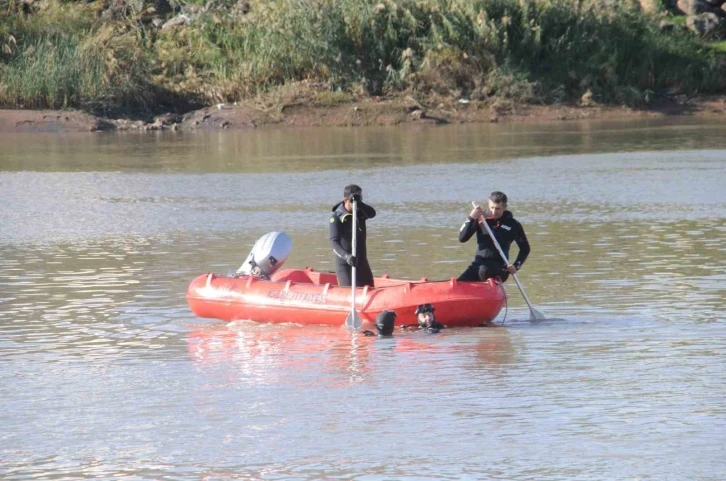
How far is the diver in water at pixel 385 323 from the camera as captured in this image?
1148cm

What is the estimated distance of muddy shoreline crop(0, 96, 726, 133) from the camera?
3666cm

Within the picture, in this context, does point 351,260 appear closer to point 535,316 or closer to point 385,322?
point 385,322

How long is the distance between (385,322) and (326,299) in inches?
31.4

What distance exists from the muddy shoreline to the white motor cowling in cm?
2386

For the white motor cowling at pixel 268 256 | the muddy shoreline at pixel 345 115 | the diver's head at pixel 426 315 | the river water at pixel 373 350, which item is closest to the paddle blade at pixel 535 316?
the river water at pixel 373 350

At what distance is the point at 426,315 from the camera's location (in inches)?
456

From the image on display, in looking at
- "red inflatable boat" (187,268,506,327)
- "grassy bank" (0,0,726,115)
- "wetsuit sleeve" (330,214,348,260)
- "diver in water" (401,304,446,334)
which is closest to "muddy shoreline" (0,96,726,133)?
"grassy bank" (0,0,726,115)

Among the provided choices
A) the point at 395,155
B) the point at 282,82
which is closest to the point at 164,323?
the point at 395,155

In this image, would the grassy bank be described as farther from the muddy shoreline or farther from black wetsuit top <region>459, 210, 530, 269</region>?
black wetsuit top <region>459, 210, 530, 269</region>

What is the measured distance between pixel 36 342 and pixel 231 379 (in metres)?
2.29

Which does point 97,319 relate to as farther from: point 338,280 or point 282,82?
point 282,82

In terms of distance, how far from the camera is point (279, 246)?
12961mm

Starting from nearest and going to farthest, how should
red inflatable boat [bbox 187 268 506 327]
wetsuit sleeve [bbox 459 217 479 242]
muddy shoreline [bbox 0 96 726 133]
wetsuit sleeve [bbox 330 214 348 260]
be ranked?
red inflatable boat [bbox 187 268 506 327], wetsuit sleeve [bbox 459 217 479 242], wetsuit sleeve [bbox 330 214 348 260], muddy shoreline [bbox 0 96 726 133]

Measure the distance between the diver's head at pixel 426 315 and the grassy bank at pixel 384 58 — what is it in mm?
27042
